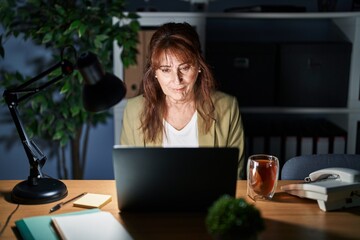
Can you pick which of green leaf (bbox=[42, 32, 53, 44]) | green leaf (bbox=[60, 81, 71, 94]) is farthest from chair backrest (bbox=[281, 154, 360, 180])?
green leaf (bbox=[42, 32, 53, 44])

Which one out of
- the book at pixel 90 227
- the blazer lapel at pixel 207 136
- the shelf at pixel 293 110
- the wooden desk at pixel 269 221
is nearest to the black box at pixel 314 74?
the shelf at pixel 293 110

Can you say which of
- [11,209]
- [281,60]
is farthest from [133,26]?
[11,209]

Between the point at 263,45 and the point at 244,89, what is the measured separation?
0.25 m

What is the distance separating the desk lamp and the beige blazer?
19.6 inches

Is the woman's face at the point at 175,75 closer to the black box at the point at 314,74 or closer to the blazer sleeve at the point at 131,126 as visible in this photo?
the blazer sleeve at the point at 131,126

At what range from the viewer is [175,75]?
5.74 feet

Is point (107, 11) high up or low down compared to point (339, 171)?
up

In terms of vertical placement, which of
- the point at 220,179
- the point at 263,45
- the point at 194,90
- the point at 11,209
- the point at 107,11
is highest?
the point at 107,11

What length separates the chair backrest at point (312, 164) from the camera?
158cm

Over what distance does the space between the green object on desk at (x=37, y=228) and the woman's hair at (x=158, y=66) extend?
711 millimetres

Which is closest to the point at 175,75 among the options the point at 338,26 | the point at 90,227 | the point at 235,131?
the point at 235,131

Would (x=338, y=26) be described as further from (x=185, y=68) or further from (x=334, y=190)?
(x=334, y=190)

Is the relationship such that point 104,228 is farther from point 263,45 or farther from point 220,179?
point 263,45

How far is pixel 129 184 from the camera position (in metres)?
1.15
